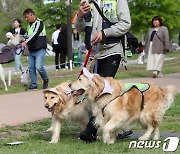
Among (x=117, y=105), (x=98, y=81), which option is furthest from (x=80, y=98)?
(x=117, y=105)

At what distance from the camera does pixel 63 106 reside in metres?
6.98

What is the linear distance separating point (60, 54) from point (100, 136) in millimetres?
15729

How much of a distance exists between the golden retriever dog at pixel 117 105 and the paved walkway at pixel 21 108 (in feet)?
8.00

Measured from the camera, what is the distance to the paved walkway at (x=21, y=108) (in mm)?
9118

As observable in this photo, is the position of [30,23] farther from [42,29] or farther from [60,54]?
[60,54]

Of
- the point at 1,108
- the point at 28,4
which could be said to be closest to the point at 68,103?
the point at 1,108

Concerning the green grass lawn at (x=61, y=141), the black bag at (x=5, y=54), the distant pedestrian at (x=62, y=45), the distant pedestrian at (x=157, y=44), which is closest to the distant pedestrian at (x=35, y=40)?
the black bag at (x=5, y=54)

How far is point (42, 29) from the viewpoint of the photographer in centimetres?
1335

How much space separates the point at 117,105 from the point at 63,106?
2.83 ft

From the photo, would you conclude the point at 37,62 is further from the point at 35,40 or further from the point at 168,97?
the point at 168,97

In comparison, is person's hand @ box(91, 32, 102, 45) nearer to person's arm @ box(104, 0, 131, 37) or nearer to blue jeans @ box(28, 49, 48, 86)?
person's arm @ box(104, 0, 131, 37)

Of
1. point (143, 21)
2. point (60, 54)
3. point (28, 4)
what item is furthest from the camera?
point (28, 4)

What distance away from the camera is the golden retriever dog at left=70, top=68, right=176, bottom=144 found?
6.53 meters

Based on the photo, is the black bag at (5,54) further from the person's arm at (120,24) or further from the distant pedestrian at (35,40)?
the person's arm at (120,24)
